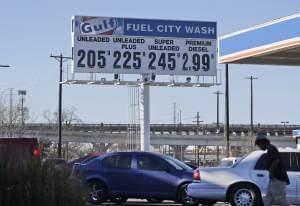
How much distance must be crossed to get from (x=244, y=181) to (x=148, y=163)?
119 inches

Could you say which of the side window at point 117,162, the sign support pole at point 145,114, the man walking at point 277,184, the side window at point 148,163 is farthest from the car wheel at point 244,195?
the sign support pole at point 145,114

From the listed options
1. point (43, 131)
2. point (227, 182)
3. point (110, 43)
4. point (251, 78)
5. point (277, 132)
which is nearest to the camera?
point (227, 182)

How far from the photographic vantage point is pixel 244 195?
1711cm

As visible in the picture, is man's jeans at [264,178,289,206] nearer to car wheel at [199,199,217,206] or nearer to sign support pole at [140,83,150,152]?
car wheel at [199,199,217,206]

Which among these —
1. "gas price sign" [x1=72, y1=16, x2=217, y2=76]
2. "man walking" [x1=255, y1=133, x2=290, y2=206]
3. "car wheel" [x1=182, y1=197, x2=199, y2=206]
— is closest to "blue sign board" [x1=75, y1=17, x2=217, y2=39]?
"gas price sign" [x1=72, y1=16, x2=217, y2=76]

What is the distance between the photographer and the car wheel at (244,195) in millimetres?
17041

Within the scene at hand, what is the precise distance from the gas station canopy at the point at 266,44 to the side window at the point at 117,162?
6630 mm

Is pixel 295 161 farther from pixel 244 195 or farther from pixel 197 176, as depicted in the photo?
pixel 197 176

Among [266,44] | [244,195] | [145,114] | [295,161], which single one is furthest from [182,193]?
[145,114]

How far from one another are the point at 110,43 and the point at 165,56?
328cm

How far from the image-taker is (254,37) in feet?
80.5

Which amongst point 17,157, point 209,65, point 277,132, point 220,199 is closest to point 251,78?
point 277,132

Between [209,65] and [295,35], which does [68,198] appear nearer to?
[295,35]

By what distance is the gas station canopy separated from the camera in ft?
74.1
